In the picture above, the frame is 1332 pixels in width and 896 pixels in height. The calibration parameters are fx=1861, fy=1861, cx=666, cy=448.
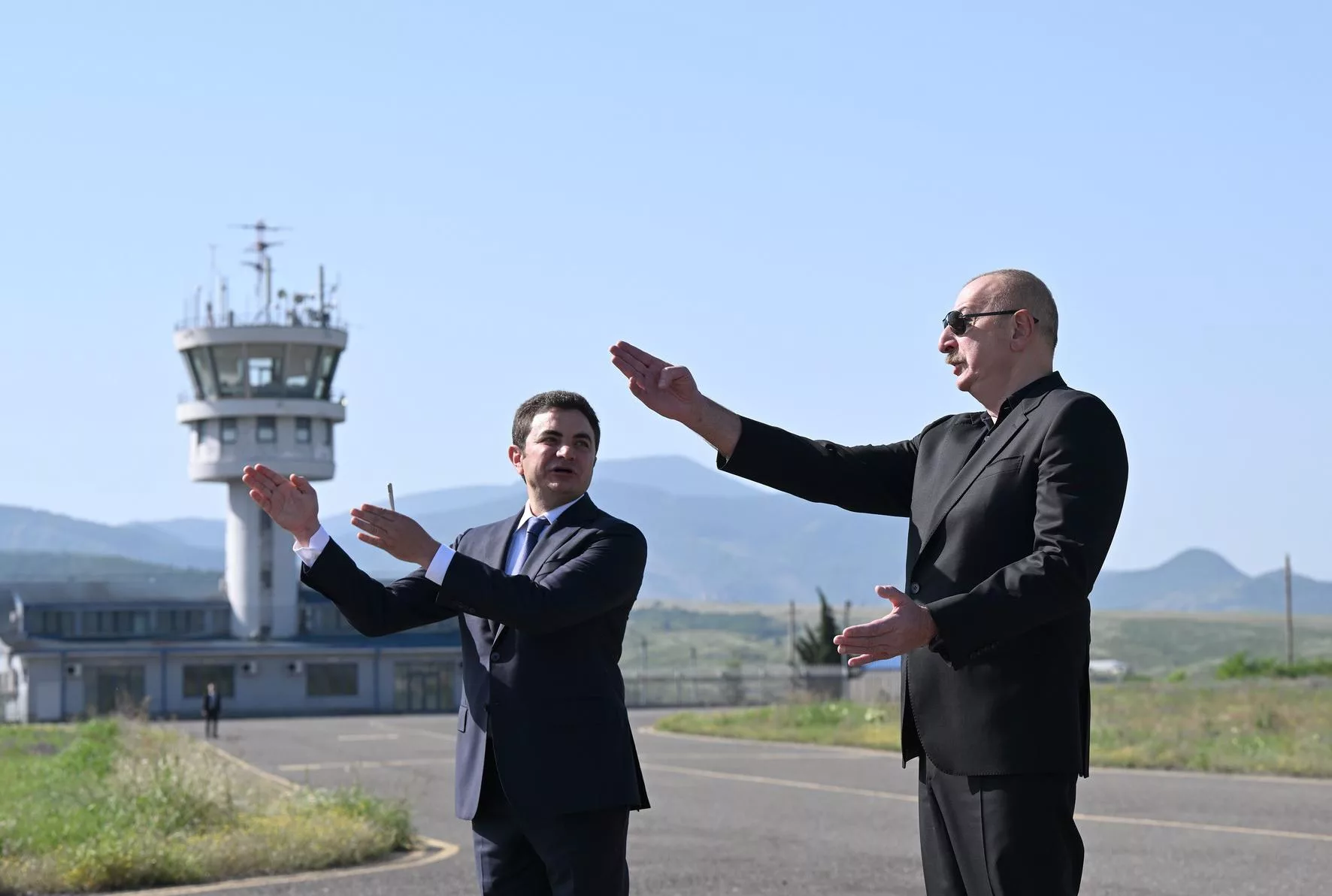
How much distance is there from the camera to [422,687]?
79.2 meters

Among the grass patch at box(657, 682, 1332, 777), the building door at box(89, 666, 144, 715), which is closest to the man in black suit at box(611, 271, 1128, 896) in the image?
the grass patch at box(657, 682, 1332, 777)

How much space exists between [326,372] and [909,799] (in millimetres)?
65460

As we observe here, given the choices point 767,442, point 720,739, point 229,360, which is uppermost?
point 229,360

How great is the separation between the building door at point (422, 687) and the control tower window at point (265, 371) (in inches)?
548

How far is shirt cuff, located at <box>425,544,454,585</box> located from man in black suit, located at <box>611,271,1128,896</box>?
126cm

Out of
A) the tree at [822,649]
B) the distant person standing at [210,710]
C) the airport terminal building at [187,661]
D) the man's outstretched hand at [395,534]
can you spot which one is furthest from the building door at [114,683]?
the man's outstretched hand at [395,534]

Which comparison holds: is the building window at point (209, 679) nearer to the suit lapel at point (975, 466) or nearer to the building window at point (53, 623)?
the building window at point (53, 623)

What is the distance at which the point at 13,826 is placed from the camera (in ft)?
46.4

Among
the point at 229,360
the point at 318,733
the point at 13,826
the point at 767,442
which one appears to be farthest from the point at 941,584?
the point at 229,360

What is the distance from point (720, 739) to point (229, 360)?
46.7 metres

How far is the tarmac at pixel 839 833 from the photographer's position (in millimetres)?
12812

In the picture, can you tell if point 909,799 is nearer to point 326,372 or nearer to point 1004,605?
point 1004,605

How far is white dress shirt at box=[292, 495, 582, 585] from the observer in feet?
17.5

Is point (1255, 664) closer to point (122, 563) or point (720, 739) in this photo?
point (720, 739)
